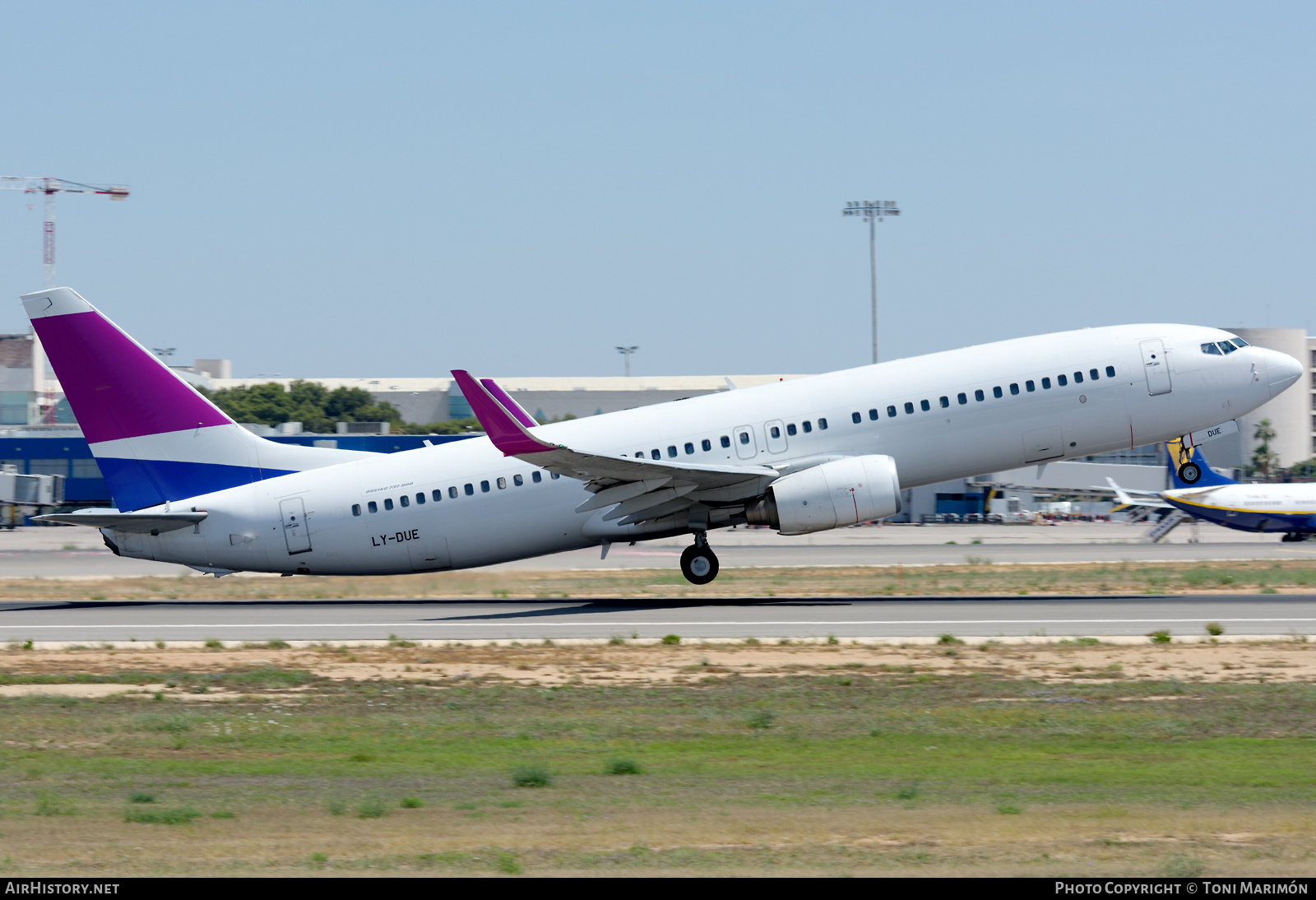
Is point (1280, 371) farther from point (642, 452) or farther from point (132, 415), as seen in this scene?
point (132, 415)

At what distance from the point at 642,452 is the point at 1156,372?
11.9 meters

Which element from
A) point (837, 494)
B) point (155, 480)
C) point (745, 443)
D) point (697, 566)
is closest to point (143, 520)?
point (155, 480)

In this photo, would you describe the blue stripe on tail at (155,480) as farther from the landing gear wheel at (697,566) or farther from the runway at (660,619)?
the landing gear wheel at (697,566)

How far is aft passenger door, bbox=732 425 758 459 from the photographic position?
95.5ft

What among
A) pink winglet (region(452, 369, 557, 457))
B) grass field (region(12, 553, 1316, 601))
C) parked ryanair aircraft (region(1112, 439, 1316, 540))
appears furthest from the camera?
parked ryanair aircraft (region(1112, 439, 1316, 540))

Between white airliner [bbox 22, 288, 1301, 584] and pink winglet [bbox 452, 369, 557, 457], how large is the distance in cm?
147

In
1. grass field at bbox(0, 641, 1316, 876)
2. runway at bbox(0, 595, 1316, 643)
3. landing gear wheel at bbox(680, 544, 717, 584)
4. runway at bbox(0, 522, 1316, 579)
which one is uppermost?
landing gear wheel at bbox(680, 544, 717, 584)

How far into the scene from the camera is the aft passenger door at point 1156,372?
28.5 meters

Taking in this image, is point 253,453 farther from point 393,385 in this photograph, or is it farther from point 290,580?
point 393,385

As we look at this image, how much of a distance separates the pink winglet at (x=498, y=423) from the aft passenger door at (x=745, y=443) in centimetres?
496

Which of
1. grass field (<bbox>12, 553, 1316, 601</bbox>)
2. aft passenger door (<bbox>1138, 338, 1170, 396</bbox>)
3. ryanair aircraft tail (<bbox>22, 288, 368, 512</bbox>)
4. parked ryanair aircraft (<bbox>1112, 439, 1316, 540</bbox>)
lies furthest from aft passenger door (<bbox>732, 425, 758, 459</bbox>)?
parked ryanair aircraft (<bbox>1112, 439, 1316, 540</bbox>)

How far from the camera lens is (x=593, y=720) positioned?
1545 centimetres

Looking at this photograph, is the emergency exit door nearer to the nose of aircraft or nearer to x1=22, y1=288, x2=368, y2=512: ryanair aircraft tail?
x1=22, y1=288, x2=368, y2=512: ryanair aircraft tail

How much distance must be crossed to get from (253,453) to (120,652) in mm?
9085
